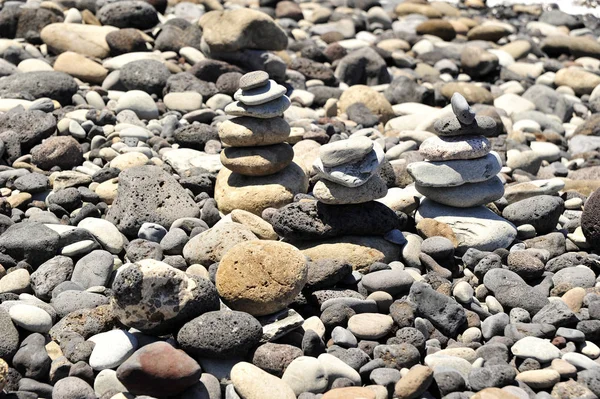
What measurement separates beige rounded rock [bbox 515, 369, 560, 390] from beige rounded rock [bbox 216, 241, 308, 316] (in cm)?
171

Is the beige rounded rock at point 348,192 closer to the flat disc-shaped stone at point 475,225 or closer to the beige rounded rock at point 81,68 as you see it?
the flat disc-shaped stone at point 475,225

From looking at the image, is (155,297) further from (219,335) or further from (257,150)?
(257,150)

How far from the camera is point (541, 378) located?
544 cm

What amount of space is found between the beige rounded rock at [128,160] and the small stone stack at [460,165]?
9.47 ft

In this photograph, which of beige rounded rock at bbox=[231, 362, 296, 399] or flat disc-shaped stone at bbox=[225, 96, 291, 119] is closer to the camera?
beige rounded rock at bbox=[231, 362, 296, 399]

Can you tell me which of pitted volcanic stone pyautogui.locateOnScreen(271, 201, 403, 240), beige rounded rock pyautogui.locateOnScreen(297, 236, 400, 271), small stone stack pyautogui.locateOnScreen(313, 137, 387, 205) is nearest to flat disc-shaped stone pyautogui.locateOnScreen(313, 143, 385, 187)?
small stone stack pyautogui.locateOnScreen(313, 137, 387, 205)

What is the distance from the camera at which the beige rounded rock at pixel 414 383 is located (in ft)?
17.3

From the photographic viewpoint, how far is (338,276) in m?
6.57

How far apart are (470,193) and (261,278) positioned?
2.67 meters

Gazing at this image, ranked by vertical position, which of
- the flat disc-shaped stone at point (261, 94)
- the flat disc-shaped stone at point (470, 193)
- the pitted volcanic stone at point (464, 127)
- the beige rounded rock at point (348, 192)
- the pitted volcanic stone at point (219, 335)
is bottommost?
the flat disc-shaped stone at point (470, 193)

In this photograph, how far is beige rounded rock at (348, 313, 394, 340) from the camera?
5965mm

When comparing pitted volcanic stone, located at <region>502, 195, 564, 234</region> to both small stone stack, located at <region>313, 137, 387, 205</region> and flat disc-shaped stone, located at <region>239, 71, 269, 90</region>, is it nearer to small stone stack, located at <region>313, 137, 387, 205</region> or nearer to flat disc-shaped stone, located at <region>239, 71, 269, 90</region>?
small stone stack, located at <region>313, 137, 387, 205</region>

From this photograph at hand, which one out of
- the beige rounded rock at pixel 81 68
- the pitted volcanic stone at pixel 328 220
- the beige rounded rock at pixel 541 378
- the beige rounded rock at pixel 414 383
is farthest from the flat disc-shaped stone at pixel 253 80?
the beige rounded rock at pixel 81 68

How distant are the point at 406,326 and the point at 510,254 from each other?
1611mm
